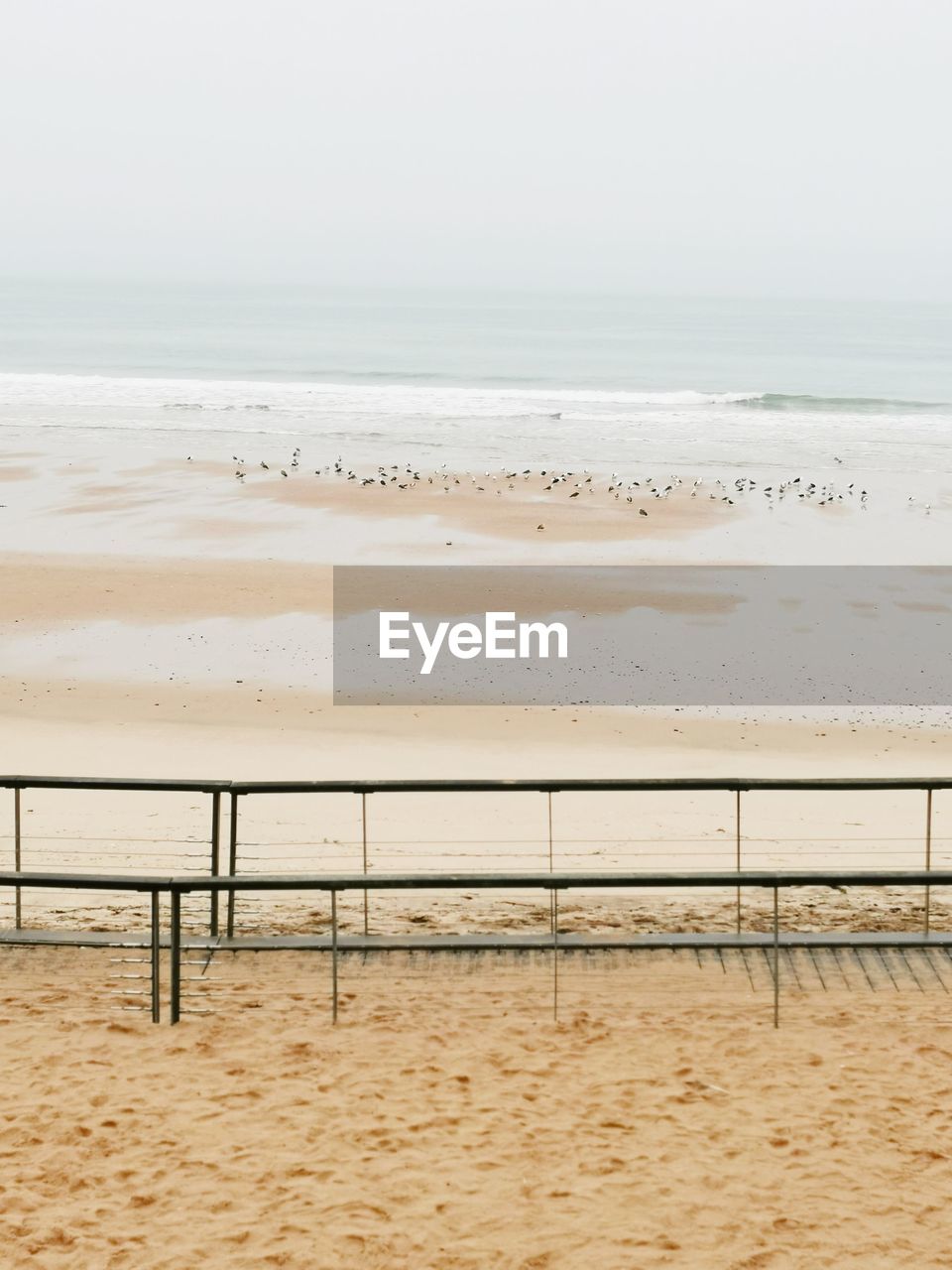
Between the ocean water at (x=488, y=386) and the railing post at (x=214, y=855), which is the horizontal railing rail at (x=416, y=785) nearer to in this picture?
the railing post at (x=214, y=855)

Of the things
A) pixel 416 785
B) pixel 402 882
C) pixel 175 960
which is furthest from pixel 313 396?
pixel 402 882

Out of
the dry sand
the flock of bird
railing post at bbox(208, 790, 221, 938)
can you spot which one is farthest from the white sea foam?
the dry sand

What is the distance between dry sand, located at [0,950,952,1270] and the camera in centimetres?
555

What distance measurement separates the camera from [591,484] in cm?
3158

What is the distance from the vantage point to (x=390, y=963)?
26.8ft

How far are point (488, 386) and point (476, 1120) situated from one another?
5581cm

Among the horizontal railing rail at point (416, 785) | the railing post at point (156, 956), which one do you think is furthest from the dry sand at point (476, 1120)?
the horizontal railing rail at point (416, 785)

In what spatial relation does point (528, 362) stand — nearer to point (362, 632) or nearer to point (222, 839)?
point (362, 632)

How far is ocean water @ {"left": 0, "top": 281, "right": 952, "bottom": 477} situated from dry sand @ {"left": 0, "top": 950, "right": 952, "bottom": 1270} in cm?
2891

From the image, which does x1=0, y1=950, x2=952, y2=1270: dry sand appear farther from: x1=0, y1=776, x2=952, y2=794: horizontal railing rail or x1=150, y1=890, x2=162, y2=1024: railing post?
x1=0, y1=776, x2=952, y2=794: horizontal railing rail

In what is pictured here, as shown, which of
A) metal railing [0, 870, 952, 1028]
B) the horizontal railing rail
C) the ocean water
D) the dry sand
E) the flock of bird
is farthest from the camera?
the ocean water

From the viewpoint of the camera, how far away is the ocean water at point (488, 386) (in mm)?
39781

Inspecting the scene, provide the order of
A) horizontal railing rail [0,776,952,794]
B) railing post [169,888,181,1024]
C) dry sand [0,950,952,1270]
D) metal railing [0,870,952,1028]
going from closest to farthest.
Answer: dry sand [0,950,952,1270], metal railing [0,870,952,1028], railing post [169,888,181,1024], horizontal railing rail [0,776,952,794]

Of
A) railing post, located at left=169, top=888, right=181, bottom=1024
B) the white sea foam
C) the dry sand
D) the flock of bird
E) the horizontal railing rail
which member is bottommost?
the dry sand
